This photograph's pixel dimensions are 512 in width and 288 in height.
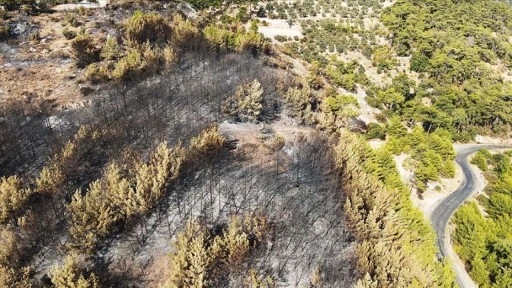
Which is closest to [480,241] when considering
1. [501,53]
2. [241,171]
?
[241,171]

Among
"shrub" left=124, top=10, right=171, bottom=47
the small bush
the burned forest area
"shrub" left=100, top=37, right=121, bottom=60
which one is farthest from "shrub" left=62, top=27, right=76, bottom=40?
the burned forest area

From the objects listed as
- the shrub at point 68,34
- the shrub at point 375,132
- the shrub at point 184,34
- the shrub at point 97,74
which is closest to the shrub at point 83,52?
the shrub at point 97,74

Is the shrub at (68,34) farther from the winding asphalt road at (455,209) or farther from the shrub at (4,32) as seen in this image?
the winding asphalt road at (455,209)

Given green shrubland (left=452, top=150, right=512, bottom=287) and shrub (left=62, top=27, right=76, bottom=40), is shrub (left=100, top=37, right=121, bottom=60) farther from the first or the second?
green shrubland (left=452, top=150, right=512, bottom=287)

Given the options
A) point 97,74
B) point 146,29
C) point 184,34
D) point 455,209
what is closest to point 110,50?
point 97,74

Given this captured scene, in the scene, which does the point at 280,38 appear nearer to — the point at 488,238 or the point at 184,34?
the point at 184,34

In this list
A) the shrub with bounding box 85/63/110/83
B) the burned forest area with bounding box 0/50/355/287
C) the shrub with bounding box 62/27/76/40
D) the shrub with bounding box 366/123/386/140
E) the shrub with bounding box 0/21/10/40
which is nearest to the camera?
the burned forest area with bounding box 0/50/355/287

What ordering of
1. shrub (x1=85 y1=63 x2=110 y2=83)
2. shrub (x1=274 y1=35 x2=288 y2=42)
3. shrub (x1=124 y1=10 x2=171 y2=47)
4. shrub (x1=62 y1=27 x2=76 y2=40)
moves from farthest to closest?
shrub (x1=274 y1=35 x2=288 y2=42), shrub (x1=62 y1=27 x2=76 y2=40), shrub (x1=124 y1=10 x2=171 y2=47), shrub (x1=85 y1=63 x2=110 y2=83)
